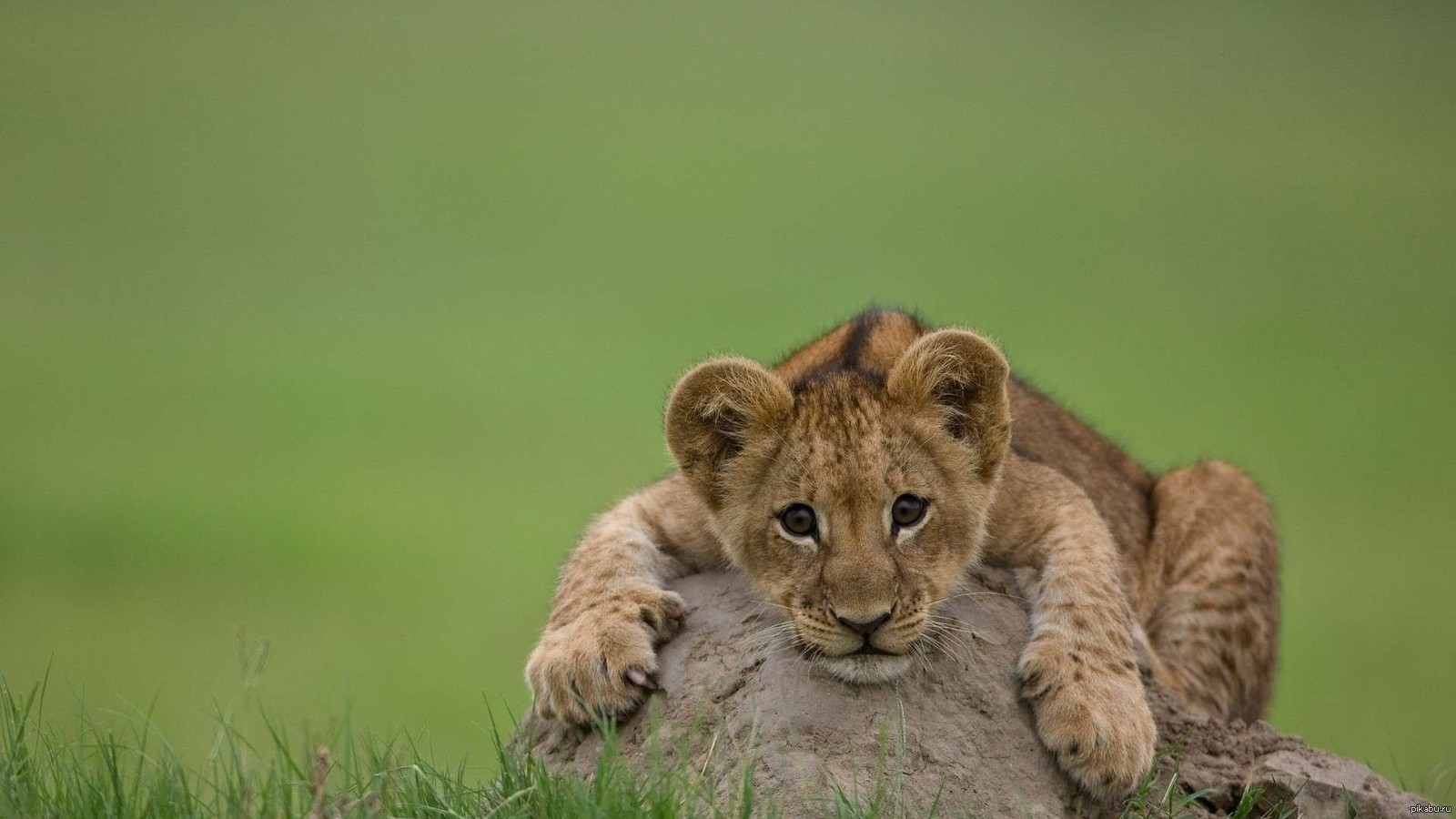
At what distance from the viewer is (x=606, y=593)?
6750 mm

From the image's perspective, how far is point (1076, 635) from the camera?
6523 mm

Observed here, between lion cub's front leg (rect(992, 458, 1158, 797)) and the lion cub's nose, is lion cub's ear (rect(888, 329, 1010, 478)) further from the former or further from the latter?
the lion cub's nose

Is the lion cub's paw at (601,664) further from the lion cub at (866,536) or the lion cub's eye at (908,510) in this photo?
the lion cub's eye at (908,510)

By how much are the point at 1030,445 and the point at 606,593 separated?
261 cm

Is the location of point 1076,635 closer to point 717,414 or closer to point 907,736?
point 907,736

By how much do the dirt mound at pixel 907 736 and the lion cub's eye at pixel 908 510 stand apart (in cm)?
50

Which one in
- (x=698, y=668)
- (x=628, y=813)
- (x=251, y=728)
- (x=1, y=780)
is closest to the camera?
(x=628, y=813)

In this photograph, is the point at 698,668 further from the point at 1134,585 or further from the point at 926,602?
the point at 1134,585

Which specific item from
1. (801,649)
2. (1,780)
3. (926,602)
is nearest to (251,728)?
(1,780)

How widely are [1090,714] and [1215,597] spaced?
2.79 metres

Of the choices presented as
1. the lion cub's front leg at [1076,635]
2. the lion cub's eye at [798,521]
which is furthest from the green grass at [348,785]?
the lion cub's eye at [798,521]

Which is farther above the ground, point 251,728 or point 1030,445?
point 1030,445

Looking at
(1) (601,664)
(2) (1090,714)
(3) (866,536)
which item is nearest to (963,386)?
(3) (866,536)

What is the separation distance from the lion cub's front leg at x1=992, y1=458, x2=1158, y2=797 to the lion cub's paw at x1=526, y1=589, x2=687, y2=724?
1447 mm
